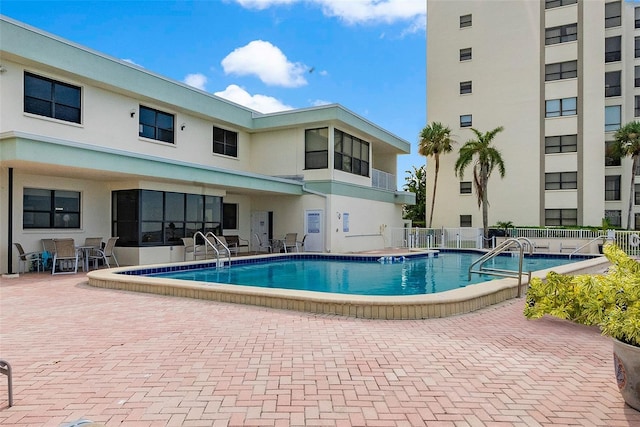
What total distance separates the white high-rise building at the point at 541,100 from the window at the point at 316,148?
13.4 m

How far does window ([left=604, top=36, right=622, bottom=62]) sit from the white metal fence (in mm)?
14720

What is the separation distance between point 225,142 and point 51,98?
26.4 ft

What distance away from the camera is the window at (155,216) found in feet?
46.0

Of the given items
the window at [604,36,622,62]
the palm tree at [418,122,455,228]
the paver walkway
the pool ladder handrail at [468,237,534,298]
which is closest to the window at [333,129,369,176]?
the palm tree at [418,122,455,228]

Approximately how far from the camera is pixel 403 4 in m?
27.0

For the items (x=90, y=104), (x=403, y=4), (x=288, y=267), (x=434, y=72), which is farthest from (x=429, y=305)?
(x=434, y=72)

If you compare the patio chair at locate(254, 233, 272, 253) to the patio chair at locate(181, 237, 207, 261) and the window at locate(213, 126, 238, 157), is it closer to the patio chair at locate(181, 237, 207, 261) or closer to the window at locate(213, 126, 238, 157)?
the window at locate(213, 126, 238, 157)

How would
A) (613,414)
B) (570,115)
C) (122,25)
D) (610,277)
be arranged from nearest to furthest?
(613,414)
(610,277)
(122,25)
(570,115)

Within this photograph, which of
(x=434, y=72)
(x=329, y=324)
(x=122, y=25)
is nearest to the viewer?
(x=329, y=324)

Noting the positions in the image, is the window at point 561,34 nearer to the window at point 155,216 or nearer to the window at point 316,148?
the window at point 316,148

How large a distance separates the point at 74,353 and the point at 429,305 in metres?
4.76

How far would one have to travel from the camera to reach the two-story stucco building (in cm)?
1164

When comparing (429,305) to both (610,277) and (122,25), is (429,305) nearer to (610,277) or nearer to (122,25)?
(610,277)

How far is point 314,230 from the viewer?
765 inches
